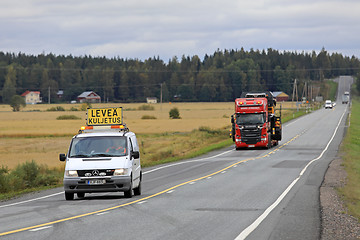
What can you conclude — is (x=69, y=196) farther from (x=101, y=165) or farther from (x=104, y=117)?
(x=104, y=117)

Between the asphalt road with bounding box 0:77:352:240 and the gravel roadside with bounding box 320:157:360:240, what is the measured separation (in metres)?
0.25

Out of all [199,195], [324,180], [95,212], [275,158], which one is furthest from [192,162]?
[95,212]

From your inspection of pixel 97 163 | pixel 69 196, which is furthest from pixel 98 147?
pixel 69 196

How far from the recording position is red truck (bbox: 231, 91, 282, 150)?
145ft

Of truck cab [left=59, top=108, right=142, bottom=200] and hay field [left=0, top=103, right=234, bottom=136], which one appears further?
hay field [left=0, top=103, right=234, bottom=136]

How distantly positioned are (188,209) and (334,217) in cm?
360

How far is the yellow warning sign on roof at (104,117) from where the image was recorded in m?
24.1

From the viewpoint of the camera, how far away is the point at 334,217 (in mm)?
14594

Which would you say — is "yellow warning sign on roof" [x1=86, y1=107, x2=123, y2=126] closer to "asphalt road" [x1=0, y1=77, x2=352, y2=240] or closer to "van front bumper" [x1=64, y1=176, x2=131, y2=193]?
"asphalt road" [x1=0, y1=77, x2=352, y2=240]

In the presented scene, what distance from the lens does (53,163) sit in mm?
37906

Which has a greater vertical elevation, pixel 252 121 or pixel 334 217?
pixel 252 121

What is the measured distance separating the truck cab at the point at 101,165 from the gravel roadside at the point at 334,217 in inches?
223

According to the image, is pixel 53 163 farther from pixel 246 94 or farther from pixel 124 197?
pixel 124 197

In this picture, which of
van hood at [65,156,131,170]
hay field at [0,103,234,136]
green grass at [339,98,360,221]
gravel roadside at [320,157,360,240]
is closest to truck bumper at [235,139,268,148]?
green grass at [339,98,360,221]
